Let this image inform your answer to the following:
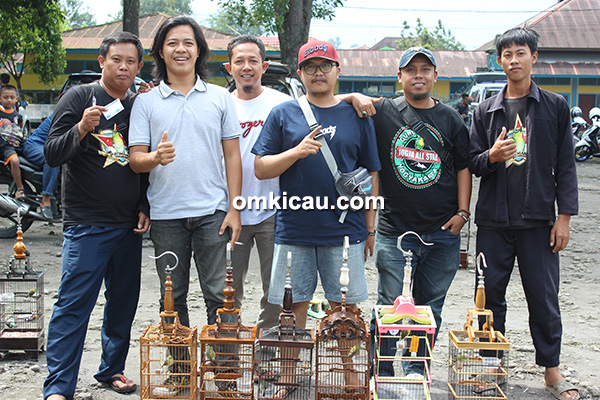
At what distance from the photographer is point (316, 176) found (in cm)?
329

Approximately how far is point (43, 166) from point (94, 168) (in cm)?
479

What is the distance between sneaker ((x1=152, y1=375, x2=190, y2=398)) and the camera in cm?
308

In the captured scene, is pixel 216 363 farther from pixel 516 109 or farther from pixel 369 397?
pixel 516 109

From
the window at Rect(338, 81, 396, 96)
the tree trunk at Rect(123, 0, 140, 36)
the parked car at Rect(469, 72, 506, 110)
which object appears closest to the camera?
the tree trunk at Rect(123, 0, 140, 36)

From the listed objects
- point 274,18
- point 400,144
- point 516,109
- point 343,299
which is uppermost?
point 274,18

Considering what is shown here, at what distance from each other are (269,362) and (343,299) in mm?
502

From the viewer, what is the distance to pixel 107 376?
3.63 m

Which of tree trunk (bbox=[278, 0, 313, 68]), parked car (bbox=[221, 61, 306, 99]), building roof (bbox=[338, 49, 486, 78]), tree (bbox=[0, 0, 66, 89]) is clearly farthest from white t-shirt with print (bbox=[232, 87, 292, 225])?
building roof (bbox=[338, 49, 486, 78])

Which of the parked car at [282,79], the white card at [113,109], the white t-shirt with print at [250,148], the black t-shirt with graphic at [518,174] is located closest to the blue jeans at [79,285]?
the white card at [113,109]

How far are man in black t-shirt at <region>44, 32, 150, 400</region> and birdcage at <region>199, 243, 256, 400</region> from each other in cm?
73

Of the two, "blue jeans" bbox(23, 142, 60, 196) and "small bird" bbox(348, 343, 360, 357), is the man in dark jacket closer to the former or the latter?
"small bird" bbox(348, 343, 360, 357)

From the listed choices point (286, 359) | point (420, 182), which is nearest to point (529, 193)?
point (420, 182)

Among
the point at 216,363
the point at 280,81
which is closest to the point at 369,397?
the point at 216,363

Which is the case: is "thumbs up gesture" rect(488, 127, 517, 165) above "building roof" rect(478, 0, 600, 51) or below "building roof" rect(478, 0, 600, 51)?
below
